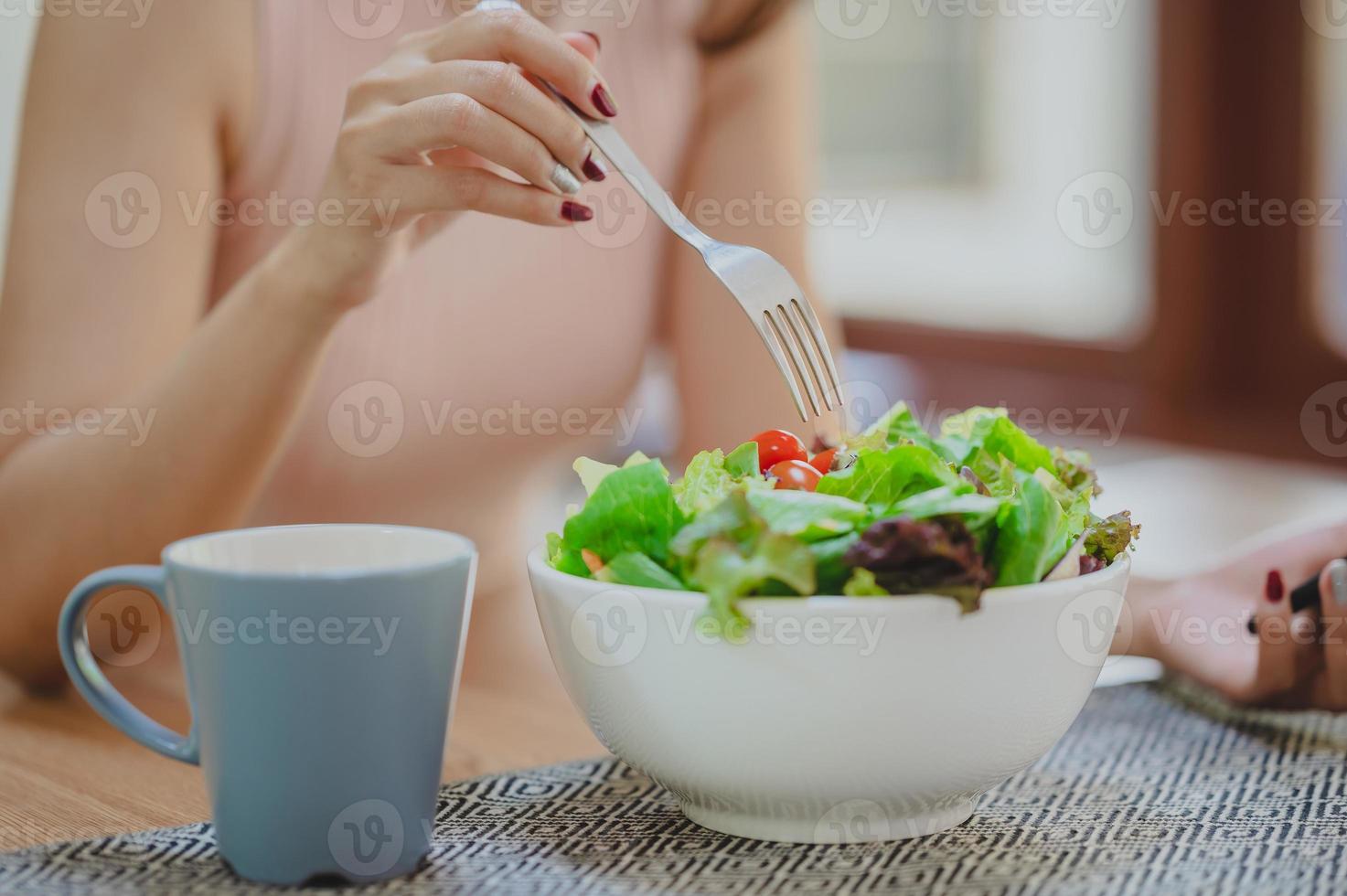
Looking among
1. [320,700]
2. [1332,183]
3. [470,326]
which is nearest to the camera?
[320,700]

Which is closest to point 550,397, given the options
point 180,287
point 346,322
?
point 346,322

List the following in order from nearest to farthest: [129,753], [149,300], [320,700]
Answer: [320,700] → [129,753] → [149,300]

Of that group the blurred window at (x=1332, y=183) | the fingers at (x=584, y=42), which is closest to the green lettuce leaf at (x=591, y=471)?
the fingers at (x=584, y=42)

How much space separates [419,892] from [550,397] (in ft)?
3.16

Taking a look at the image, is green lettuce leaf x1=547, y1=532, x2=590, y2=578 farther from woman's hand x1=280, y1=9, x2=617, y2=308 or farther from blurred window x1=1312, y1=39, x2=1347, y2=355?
blurred window x1=1312, y1=39, x2=1347, y2=355

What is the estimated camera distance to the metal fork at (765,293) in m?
0.81

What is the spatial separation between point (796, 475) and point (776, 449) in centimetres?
8

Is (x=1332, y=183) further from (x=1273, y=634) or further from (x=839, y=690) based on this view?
(x=839, y=690)

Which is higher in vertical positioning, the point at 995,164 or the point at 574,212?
the point at 995,164

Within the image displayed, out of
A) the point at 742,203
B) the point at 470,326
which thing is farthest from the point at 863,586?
the point at 742,203

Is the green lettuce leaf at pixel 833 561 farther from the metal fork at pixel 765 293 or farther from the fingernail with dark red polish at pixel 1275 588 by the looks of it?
the fingernail with dark red polish at pixel 1275 588

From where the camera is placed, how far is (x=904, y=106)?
15.1ft

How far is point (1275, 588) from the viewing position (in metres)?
0.83

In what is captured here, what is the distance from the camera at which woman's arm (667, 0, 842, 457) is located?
1531mm
